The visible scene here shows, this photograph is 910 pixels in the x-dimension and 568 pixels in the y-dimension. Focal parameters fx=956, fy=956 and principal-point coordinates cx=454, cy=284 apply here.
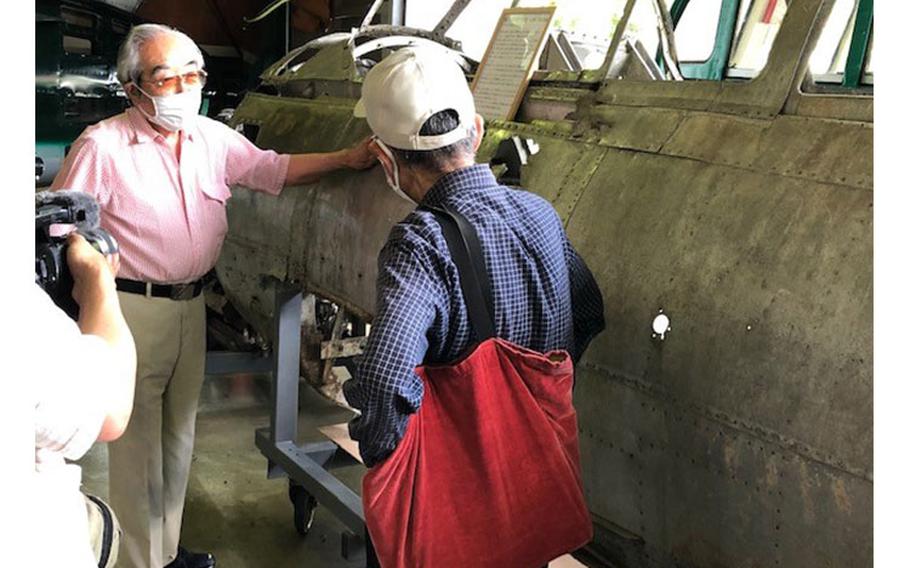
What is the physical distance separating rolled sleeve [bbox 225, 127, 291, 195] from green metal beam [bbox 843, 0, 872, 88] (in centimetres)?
266

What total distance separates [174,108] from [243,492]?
2.23 m

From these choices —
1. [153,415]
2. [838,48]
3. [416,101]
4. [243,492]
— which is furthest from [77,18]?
[416,101]

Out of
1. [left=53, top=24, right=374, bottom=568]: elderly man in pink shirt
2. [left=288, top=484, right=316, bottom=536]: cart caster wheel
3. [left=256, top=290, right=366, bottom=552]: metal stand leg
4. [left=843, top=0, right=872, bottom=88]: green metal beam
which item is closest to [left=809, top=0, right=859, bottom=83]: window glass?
[left=843, top=0, right=872, bottom=88]: green metal beam

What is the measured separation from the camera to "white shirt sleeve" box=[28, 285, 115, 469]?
1263 millimetres

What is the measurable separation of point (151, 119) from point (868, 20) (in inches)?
136

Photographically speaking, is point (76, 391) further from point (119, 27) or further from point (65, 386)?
point (119, 27)

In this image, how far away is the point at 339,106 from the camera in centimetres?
477

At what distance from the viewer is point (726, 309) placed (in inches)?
93.0

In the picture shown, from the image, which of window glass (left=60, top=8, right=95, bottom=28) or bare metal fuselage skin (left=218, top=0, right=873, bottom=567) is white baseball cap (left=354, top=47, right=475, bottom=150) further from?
window glass (left=60, top=8, right=95, bottom=28)

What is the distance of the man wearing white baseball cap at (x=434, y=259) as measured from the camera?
2029 millimetres

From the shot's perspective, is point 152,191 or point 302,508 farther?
point 302,508

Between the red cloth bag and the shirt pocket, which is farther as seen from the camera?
the shirt pocket

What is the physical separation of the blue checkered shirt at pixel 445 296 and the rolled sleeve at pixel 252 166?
1651 millimetres

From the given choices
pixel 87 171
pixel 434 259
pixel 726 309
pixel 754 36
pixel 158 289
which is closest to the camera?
pixel 434 259
